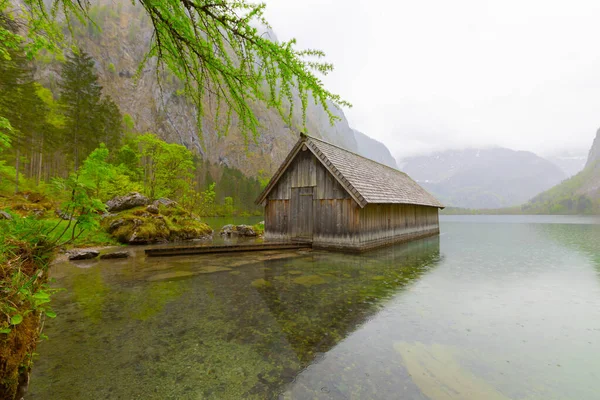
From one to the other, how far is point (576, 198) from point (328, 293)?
212424 mm

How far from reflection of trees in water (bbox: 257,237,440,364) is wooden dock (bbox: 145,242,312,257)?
255cm

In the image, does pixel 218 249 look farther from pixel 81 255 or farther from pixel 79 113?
pixel 79 113

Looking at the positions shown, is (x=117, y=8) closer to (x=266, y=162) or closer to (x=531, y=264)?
(x=266, y=162)

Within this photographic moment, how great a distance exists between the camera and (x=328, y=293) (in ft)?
21.2

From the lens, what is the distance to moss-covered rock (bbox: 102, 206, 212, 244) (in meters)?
14.6

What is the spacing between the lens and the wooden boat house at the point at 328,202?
13.1 meters

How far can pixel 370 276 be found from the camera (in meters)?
8.38

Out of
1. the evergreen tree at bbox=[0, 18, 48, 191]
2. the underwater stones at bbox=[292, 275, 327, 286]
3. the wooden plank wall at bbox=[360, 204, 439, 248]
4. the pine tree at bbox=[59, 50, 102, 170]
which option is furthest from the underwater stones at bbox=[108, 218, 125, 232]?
the pine tree at bbox=[59, 50, 102, 170]

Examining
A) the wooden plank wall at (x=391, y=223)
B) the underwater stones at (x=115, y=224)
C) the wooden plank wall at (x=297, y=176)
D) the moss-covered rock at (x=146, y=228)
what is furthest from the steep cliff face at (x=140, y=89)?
the wooden plank wall at (x=297, y=176)

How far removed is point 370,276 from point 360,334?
4235mm

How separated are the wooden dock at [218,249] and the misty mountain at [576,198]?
18808 cm

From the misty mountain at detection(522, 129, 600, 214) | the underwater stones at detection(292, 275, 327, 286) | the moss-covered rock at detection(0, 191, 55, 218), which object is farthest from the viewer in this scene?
the misty mountain at detection(522, 129, 600, 214)

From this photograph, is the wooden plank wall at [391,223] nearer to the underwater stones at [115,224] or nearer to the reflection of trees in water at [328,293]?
the reflection of trees in water at [328,293]

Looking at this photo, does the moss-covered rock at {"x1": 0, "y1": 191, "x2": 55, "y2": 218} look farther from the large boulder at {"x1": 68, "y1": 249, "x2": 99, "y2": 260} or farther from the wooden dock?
the wooden dock
